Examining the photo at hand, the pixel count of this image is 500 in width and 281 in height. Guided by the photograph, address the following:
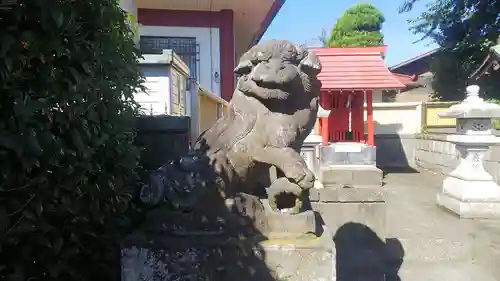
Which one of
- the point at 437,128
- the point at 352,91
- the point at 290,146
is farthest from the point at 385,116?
the point at 290,146

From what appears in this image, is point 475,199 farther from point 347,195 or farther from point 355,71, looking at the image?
point 355,71

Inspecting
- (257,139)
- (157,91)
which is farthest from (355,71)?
(257,139)

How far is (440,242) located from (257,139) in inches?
148

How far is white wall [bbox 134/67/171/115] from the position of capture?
469cm

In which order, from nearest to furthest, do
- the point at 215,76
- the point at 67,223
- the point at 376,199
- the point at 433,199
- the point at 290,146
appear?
the point at 67,223, the point at 290,146, the point at 376,199, the point at 433,199, the point at 215,76

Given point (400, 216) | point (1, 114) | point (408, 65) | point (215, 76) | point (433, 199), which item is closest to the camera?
point (1, 114)

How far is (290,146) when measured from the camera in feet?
7.47

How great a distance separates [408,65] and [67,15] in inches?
931

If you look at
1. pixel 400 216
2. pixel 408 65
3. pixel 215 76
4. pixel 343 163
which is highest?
pixel 408 65

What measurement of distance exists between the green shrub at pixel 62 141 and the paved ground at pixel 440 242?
9.81ft

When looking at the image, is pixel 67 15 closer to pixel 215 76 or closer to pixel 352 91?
pixel 215 76

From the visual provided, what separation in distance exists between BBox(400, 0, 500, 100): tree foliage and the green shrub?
13.4m

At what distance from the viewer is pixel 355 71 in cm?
952

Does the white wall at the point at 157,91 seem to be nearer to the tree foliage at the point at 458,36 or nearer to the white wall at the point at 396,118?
the white wall at the point at 396,118
